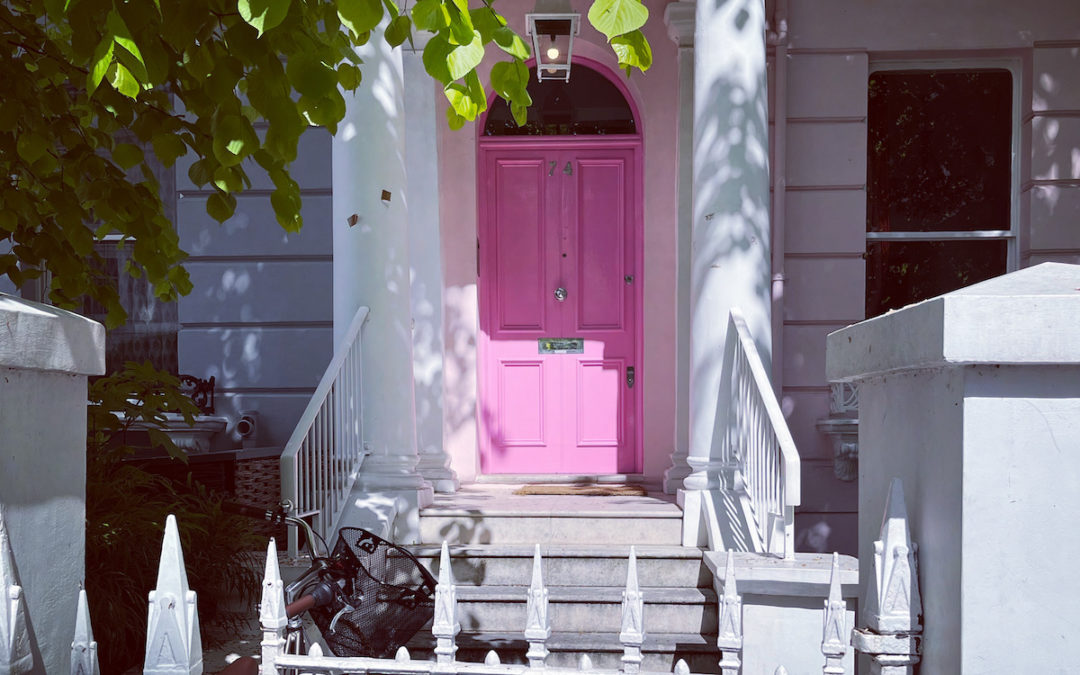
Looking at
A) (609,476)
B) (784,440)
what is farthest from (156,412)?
(609,476)

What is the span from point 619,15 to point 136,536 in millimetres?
3720

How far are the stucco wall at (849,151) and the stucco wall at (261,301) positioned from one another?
Answer: 3.79 m

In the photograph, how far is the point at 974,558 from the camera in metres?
1.54

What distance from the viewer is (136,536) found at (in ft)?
15.0

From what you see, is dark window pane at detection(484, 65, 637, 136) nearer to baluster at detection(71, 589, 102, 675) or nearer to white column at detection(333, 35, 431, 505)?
white column at detection(333, 35, 431, 505)

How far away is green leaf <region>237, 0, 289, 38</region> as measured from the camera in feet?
6.46

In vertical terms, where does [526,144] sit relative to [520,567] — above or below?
above

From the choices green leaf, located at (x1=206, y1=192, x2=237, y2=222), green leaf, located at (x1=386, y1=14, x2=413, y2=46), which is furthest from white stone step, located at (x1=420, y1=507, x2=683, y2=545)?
green leaf, located at (x1=386, y1=14, x2=413, y2=46)

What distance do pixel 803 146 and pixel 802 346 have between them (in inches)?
60.5

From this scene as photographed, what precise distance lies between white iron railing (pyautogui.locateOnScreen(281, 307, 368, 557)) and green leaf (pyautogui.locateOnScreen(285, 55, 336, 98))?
9.05 ft

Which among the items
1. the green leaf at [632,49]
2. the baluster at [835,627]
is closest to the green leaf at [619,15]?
the green leaf at [632,49]

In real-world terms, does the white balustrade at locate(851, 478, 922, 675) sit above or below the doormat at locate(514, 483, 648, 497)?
above

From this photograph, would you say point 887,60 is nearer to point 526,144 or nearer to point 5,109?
point 526,144

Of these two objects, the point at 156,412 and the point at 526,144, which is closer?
the point at 156,412
